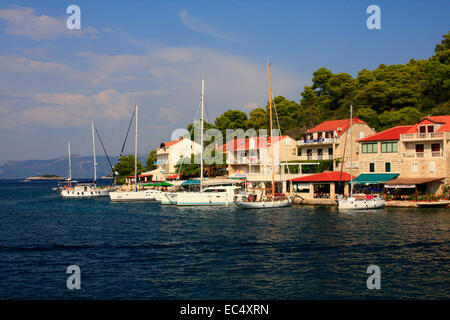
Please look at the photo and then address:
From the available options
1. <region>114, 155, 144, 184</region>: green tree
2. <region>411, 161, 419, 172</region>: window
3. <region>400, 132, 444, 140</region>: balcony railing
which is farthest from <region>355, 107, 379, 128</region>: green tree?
<region>114, 155, 144, 184</region>: green tree

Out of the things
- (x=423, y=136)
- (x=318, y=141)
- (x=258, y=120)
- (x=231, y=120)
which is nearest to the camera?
(x=423, y=136)

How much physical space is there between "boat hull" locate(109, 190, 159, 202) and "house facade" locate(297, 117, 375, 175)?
27862mm

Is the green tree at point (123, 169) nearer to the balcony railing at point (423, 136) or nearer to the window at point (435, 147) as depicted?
the balcony railing at point (423, 136)

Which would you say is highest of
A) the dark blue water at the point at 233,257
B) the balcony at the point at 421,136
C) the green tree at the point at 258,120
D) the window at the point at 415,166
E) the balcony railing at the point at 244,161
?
the green tree at the point at 258,120

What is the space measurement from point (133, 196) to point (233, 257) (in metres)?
51.3

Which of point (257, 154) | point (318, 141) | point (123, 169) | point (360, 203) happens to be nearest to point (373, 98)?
point (318, 141)

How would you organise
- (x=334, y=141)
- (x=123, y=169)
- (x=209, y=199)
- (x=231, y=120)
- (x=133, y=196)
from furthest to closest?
(x=123, y=169) → (x=231, y=120) → (x=133, y=196) → (x=334, y=141) → (x=209, y=199)

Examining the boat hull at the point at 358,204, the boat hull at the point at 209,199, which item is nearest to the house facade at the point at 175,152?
the boat hull at the point at 209,199

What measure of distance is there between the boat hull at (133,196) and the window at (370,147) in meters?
37.1

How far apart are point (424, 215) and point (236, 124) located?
68.1m

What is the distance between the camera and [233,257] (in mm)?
25875

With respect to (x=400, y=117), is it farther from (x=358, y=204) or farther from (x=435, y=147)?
(x=358, y=204)

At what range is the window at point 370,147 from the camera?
57.4 metres

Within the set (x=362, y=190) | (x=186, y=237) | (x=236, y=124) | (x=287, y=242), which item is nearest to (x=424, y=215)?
(x=362, y=190)
